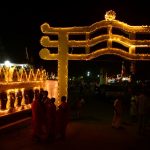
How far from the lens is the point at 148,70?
35031mm

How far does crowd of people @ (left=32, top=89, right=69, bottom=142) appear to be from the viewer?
1318 cm

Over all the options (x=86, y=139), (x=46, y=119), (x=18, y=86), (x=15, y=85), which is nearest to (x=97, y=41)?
(x=18, y=86)

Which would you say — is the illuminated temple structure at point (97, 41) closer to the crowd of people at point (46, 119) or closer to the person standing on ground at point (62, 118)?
the person standing on ground at point (62, 118)

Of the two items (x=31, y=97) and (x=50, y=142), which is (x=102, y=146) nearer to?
(x=50, y=142)

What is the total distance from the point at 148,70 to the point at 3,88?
72.1 ft

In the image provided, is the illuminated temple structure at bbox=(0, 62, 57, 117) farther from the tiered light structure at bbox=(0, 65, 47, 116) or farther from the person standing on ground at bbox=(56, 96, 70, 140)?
the person standing on ground at bbox=(56, 96, 70, 140)

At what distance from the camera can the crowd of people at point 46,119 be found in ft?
43.2

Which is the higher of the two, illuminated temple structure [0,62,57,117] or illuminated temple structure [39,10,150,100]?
illuminated temple structure [39,10,150,100]

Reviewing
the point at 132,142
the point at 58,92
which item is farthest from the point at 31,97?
the point at 132,142

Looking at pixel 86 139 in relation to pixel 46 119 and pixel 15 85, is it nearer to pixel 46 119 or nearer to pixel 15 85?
pixel 46 119

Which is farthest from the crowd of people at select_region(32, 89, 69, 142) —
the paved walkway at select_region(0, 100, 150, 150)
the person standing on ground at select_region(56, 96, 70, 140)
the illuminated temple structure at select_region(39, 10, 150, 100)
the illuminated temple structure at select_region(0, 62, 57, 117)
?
the illuminated temple structure at select_region(39, 10, 150, 100)

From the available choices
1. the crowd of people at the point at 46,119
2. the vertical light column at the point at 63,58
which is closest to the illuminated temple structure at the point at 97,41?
the vertical light column at the point at 63,58

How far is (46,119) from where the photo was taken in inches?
527

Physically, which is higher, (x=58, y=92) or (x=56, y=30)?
(x=56, y=30)
